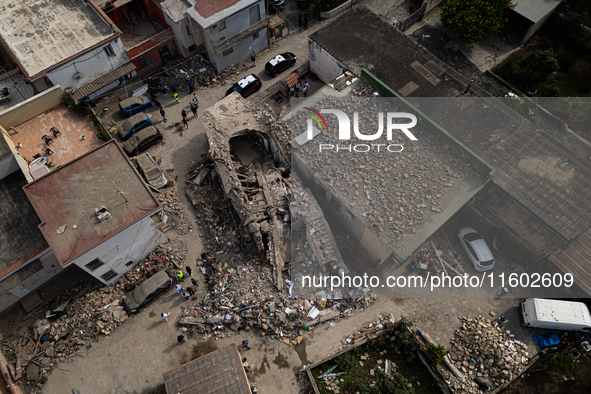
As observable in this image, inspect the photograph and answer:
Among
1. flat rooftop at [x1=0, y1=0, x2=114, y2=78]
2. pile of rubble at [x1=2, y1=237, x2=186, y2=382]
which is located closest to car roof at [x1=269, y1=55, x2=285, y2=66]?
flat rooftop at [x1=0, y1=0, x2=114, y2=78]

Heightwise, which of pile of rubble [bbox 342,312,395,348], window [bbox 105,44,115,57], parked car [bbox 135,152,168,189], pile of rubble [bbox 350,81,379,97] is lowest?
pile of rubble [bbox 342,312,395,348]

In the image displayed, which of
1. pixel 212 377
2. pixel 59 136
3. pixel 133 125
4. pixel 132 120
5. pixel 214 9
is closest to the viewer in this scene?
pixel 212 377

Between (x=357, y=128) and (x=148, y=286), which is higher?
(x=357, y=128)

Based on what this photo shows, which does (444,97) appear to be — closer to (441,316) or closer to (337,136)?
(337,136)

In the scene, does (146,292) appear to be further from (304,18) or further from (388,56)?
(304,18)

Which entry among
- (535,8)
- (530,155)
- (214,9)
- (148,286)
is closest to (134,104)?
(214,9)

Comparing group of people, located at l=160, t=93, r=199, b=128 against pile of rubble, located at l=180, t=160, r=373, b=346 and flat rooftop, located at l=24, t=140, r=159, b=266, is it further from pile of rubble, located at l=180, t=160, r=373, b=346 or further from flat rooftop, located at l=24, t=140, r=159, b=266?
pile of rubble, located at l=180, t=160, r=373, b=346
